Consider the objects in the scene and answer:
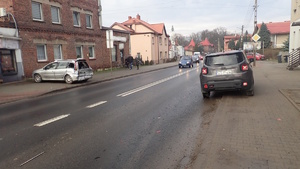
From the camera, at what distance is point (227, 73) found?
8219 millimetres

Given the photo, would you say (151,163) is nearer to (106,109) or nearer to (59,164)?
(59,164)

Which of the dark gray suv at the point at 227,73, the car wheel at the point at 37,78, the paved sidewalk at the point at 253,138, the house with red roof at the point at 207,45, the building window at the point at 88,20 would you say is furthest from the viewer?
the house with red roof at the point at 207,45

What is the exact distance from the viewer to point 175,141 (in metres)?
4.65

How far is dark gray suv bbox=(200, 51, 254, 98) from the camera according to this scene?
8148 millimetres

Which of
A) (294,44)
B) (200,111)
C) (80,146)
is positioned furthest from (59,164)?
(294,44)

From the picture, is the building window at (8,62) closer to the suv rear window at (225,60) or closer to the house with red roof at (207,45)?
the suv rear window at (225,60)

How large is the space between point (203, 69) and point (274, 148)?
503 centimetres

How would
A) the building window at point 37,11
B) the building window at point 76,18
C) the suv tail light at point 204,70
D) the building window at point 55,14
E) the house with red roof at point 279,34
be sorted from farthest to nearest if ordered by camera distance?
the house with red roof at point 279,34 < the building window at point 76,18 < the building window at point 55,14 < the building window at point 37,11 < the suv tail light at point 204,70

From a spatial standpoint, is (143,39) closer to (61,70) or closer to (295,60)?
(295,60)

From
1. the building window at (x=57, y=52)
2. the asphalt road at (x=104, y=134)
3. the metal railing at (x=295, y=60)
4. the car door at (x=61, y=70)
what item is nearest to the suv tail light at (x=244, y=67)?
the asphalt road at (x=104, y=134)

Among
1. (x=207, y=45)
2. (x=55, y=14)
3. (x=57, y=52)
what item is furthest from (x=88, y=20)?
(x=207, y=45)

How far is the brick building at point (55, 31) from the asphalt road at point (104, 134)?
1004cm

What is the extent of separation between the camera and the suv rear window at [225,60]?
27.5 feet

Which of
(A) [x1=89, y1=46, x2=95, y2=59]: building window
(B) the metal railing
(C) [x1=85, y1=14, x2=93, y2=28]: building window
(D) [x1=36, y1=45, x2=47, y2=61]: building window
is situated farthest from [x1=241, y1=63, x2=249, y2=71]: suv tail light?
(C) [x1=85, y1=14, x2=93, y2=28]: building window
